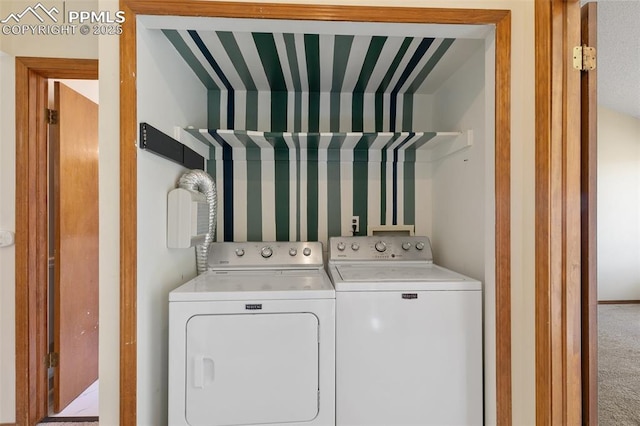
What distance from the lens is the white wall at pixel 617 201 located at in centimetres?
126

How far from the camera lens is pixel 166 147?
1.56 metres

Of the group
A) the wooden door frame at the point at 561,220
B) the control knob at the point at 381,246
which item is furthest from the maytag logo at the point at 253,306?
the wooden door frame at the point at 561,220

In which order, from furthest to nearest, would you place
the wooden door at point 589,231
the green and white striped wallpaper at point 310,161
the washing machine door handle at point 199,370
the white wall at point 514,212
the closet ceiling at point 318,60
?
1. the green and white striped wallpaper at point 310,161
2. the closet ceiling at point 318,60
3. the washing machine door handle at point 199,370
4. the white wall at point 514,212
5. the wooden door at point 589,231

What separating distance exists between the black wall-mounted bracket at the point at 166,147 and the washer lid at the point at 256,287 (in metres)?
0.66

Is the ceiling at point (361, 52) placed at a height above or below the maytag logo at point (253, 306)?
above

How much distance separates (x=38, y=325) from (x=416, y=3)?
2837 millimetres

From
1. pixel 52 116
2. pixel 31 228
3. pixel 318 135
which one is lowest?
pixel 31 228

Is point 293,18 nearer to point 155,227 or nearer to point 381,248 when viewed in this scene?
point 155,227

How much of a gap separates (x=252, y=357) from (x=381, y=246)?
1.12 m

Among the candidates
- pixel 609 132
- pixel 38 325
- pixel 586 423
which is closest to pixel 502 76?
pixel 609 132

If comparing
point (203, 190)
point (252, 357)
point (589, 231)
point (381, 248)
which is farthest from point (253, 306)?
point (589, 231)

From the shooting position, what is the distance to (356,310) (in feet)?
4.86

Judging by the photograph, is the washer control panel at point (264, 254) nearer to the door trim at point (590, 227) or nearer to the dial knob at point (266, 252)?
the dial knob at point (266, 252)

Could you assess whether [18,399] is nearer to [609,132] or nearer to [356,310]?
[356,310]
